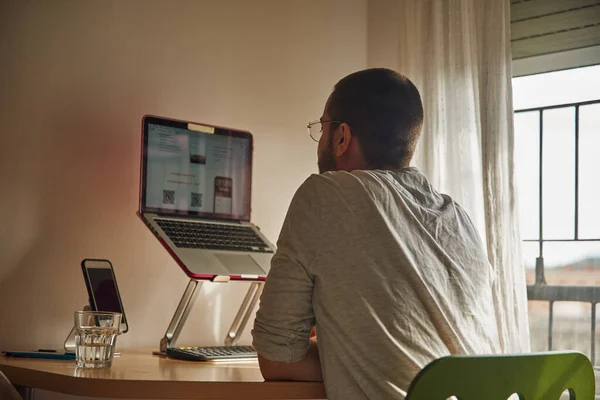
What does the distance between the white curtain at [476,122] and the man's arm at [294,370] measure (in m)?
1.18

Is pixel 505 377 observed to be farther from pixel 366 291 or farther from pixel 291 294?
pixel 291 294

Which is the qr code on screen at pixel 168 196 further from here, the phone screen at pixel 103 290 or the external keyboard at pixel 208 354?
the external keyboard at pixel 208 354

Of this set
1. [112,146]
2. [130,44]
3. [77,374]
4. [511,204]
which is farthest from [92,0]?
[511,204]

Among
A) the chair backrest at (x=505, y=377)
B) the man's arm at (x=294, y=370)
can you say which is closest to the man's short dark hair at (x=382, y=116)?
the man's arm at (x=294, y=370)

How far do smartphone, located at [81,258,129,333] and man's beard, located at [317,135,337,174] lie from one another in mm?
694

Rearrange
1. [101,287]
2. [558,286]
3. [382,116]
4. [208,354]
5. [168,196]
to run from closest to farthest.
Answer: [382,116], [208,354], [101,287], [168,196], [558,286]

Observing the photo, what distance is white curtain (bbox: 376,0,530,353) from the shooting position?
8.29 ft

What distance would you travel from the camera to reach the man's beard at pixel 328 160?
65.6 inches

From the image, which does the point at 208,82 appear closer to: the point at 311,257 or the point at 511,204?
the point at 511,204

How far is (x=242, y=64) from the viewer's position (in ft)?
8.80

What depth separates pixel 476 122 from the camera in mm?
2650

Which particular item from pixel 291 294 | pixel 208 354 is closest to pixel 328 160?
pixel 291 294

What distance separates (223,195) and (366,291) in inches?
40.6

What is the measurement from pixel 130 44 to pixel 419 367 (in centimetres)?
146
